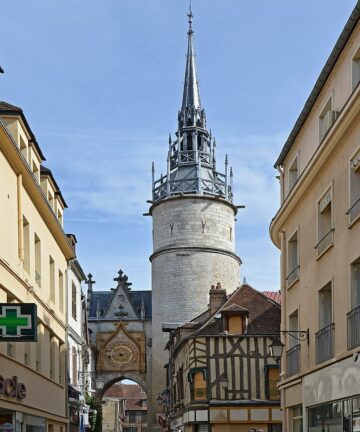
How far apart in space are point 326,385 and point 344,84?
5.22 m

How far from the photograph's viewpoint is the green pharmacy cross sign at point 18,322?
1419 centimetres

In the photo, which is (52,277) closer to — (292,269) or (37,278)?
(37,278)

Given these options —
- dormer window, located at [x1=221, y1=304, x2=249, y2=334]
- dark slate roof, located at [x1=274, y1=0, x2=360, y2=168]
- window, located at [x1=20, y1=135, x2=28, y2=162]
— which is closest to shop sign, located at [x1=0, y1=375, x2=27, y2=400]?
window, located at [x1=20, y1=135, x2=28, y2=162]

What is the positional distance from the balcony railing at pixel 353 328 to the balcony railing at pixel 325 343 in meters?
1.16

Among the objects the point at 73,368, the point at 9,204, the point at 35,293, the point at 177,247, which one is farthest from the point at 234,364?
the point at 177,247

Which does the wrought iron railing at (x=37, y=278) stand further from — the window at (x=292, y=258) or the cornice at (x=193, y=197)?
the cornice at (x=193, y=197)

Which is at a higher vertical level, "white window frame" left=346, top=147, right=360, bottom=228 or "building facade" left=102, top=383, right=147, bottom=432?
"white window frame" left=346, top=147, right=360, bottom=228

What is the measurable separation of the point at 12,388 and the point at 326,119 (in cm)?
783

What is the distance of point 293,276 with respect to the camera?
19156 millimetres

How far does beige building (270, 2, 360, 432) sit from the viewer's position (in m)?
13.8

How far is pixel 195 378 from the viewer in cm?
3219

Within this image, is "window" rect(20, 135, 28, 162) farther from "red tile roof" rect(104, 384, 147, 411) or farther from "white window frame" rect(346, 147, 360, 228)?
"red tile roof" rect(104, 384, 147, 411)

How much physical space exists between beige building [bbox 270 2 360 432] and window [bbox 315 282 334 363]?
18 mm

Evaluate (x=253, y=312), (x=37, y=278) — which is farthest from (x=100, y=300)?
(x=37, y=278)
